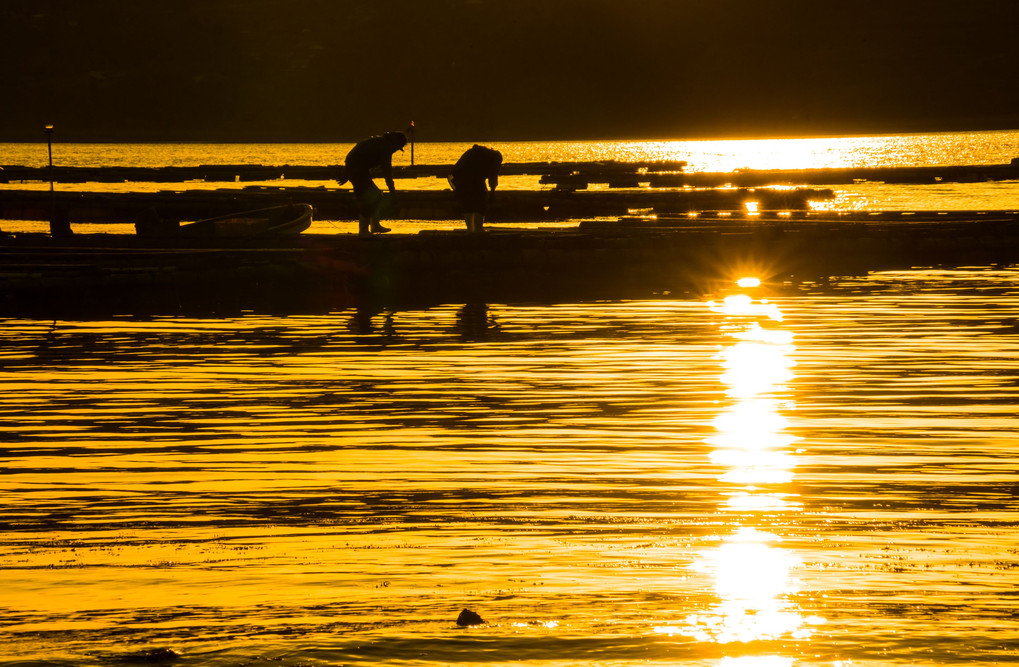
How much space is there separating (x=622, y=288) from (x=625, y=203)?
18.1 meters

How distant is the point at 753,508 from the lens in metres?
7.65

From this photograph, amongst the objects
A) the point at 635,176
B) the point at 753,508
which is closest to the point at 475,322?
the point at 753,508

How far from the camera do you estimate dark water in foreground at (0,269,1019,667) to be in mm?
5621

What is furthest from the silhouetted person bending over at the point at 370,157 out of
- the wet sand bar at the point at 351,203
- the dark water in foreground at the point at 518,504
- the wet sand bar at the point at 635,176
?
the wet sand bar at the point at 635,176

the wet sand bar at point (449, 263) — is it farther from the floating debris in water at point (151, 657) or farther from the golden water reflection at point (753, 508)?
the floating debris in water at point (151, 657)

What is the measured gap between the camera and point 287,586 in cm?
634

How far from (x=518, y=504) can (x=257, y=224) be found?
1930 cm

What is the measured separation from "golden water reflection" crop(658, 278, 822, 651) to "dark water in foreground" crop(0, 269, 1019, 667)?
0.03m

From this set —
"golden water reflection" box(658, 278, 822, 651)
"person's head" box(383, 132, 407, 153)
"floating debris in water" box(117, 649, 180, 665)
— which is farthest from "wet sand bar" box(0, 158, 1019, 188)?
"floating debris in water" box(117, 649, 180, 665)

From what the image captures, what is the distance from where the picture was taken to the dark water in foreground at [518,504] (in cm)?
562

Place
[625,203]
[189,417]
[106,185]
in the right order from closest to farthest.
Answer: [189,417] < [625,203] < [106,185]

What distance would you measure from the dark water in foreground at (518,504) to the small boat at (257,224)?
10.4 metres

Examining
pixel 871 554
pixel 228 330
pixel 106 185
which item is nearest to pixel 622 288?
pixel 228 330

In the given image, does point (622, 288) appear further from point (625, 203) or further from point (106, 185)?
point (106, 185)
